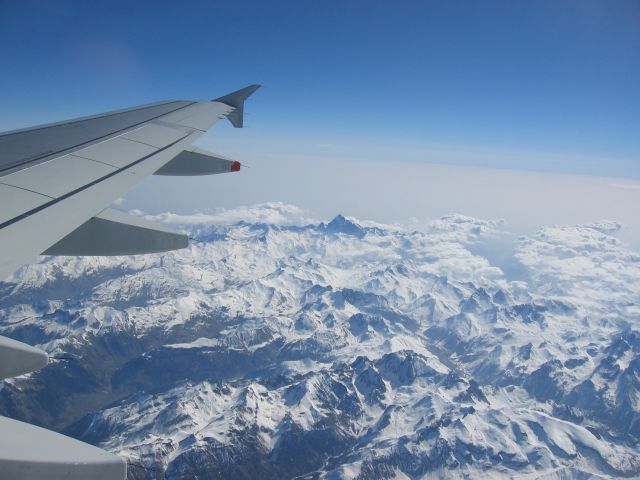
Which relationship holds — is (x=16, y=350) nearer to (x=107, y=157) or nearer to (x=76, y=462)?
(x=76, y=462)

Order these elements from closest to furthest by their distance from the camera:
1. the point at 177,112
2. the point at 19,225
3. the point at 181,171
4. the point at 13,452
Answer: the point at 13,452, the point at 19,225, the point at 181,171, the point at 177,112

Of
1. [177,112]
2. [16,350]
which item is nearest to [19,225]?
[16,350]

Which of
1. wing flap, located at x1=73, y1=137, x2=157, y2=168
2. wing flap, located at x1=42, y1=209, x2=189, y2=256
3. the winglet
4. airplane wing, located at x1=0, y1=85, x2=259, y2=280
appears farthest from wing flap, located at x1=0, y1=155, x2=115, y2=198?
the winglet

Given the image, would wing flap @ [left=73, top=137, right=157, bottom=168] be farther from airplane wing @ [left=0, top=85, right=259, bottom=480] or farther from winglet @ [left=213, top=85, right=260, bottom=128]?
winglet @ [left=213, top=85, right=260, bottom=128]

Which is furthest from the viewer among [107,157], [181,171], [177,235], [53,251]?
[181,171]

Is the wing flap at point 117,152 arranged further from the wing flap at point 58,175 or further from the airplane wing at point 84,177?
the wing flap at point 58,175

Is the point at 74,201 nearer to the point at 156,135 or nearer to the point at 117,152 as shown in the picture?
the point at 117,152

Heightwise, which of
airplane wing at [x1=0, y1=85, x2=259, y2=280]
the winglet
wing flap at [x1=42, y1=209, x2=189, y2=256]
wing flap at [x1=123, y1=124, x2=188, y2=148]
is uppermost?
the winglet

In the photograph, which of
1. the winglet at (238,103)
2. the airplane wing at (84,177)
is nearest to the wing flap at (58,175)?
the airplane wing at (84,177)

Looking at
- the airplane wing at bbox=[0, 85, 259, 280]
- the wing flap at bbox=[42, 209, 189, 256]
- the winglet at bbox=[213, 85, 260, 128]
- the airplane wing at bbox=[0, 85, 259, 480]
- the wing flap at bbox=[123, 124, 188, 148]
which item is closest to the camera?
the airplane wing at bbox=[0, 85, 259, 480]
